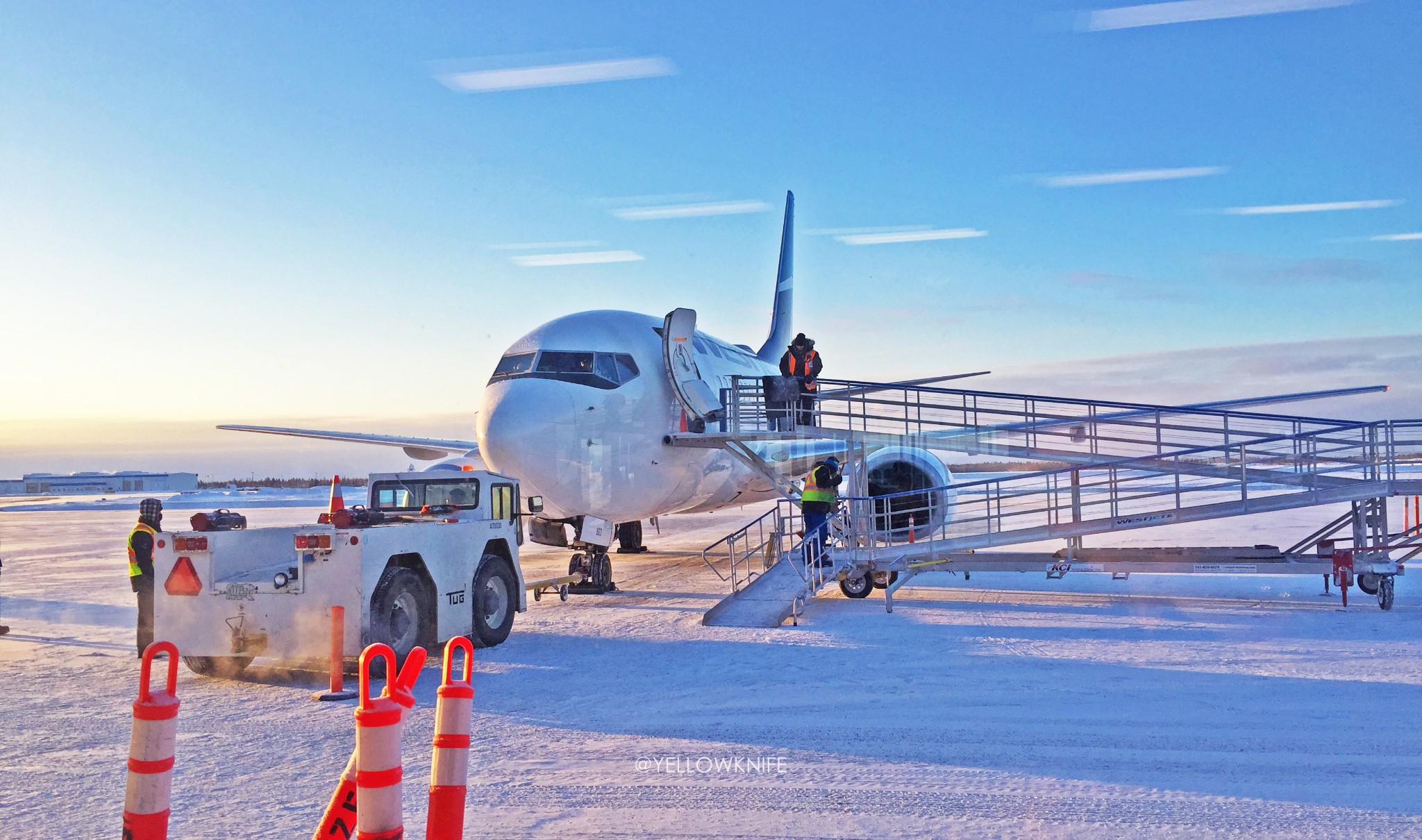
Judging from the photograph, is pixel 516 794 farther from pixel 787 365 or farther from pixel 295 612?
pixel 787 365

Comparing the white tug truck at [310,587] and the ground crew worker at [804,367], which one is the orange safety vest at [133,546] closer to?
the white tug truck at [310,587]

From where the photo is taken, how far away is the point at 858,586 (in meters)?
12.6

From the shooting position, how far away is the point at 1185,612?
436 inches

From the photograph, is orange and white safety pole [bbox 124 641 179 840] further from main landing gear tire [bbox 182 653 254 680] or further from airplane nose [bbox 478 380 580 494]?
airplane nose [bbox 478 380 580 494]

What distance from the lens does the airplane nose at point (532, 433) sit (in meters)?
11.4

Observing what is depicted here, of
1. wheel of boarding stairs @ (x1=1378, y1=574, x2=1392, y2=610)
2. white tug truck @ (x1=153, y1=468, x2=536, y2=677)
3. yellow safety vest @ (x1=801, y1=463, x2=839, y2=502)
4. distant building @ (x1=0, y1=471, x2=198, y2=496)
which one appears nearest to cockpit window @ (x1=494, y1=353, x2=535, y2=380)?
white tug truck @ (x1=153, y1=468, x2=536, y2=677)

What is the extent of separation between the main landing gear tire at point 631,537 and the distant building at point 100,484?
292 feet

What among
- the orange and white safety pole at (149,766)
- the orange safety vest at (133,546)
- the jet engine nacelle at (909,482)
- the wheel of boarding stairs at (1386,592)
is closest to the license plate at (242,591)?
the orange safety vest at (133,546)

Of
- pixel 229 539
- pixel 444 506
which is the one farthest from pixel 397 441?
pixel 229 539

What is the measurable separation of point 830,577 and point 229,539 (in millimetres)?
6408

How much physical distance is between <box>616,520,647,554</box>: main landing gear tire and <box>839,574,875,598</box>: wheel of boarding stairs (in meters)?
8.58

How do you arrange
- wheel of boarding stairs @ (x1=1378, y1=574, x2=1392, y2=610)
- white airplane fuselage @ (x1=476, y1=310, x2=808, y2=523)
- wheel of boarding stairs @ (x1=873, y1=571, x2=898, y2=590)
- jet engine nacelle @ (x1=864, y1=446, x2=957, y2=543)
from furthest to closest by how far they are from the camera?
jet engine nacelle @ (x1=864, y1=446, x2=957, y2=543), wheel of boarding stairs @ (x1=873, y1=571, x2=898, y2=590), white airplane fuselage @ (x1=476, y1=310, x2=808, y2=523), wheel of boarding stairs @ (x1=1378, y1=574, x2=1392, y2=610)

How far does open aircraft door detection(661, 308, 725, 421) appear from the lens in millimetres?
13242

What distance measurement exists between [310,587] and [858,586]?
6.83m
